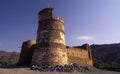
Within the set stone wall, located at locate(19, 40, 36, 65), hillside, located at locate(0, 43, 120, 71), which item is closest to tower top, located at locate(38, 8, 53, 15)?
stone wall, located at locate(19, 40, 36, 65)

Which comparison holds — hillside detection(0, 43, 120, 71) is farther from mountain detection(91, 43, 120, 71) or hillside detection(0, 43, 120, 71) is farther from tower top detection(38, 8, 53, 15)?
tower top detection(38, 8, 53, 15)

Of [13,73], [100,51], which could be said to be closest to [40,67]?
[13,73]

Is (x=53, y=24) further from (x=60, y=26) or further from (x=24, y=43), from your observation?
(x=24, y=43)

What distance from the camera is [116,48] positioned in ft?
314

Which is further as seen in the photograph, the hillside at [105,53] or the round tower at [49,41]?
the hillside at [105,53]

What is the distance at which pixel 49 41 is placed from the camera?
2239 centimetres

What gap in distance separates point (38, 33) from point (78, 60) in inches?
314

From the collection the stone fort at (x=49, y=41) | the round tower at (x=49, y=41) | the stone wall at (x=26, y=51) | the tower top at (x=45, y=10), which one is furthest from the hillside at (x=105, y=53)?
the round tower at (x=49, y=41)

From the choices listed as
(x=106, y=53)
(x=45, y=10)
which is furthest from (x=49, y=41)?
(x=106, y=53)

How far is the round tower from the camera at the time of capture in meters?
21.9

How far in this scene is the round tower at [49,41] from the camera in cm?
2187

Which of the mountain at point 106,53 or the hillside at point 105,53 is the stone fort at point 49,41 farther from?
the mountain at point 106,53

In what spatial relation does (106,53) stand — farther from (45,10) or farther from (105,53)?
(45,10)

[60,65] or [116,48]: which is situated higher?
[116,48]
